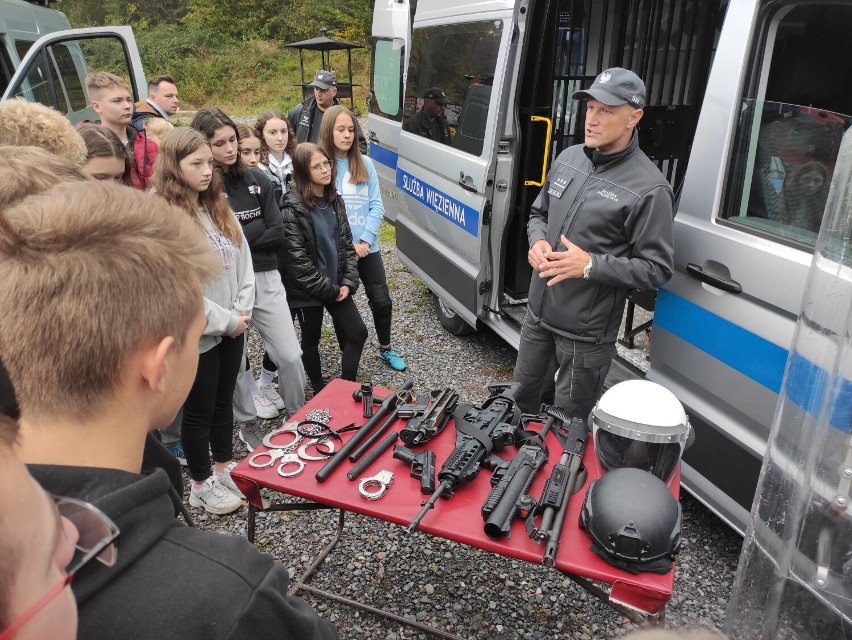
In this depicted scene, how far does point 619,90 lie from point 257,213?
180 cm

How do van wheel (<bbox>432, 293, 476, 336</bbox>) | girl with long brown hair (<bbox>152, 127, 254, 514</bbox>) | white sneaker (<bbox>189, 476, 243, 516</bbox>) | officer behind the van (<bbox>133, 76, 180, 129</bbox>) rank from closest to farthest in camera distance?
girl with long brown hair (<bbox>152, 127, 254, 514</bbox>) → white sneaker (<bbox>189, 476, 243, 516</bbox>) → van wheel (<bbox>432, 293, 476, 336</bbox>) → officer behind the van (<bbox>133, 76, 180, 129</bbox>)

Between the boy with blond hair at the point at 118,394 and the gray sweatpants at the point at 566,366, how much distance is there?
6.56ft

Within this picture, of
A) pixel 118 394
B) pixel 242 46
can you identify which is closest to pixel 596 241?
pixel 118 394

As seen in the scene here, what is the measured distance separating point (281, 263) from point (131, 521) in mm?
2667

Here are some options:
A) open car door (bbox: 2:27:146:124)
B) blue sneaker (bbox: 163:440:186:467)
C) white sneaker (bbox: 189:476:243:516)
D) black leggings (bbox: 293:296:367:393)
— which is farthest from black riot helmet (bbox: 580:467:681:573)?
open car door (bbox: 2:27:146:124)

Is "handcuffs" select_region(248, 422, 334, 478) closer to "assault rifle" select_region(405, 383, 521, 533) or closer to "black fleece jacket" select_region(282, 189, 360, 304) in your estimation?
"assault rifle" select_region(405, 383, 521, 533)

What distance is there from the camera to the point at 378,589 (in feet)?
8.18

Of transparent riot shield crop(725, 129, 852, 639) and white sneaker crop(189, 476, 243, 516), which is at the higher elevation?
transparent riot shield crop(725, 129, 852, 639)

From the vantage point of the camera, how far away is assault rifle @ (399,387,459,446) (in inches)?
81.2

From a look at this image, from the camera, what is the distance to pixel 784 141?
215 cm

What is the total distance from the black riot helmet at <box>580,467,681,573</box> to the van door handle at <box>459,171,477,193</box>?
2.39 meters

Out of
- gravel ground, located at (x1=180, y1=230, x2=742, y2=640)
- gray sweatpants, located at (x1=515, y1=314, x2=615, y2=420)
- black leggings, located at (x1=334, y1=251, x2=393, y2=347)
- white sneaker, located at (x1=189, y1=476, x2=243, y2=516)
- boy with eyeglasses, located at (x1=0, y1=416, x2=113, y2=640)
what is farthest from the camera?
black leggings, located at (x1=334, y1=251, x2=393, y2=347)

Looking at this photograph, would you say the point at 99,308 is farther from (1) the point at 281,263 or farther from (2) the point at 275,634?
(1) the point at 281,263

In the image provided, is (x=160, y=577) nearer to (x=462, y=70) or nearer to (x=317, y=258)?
(x=317, y=258)
